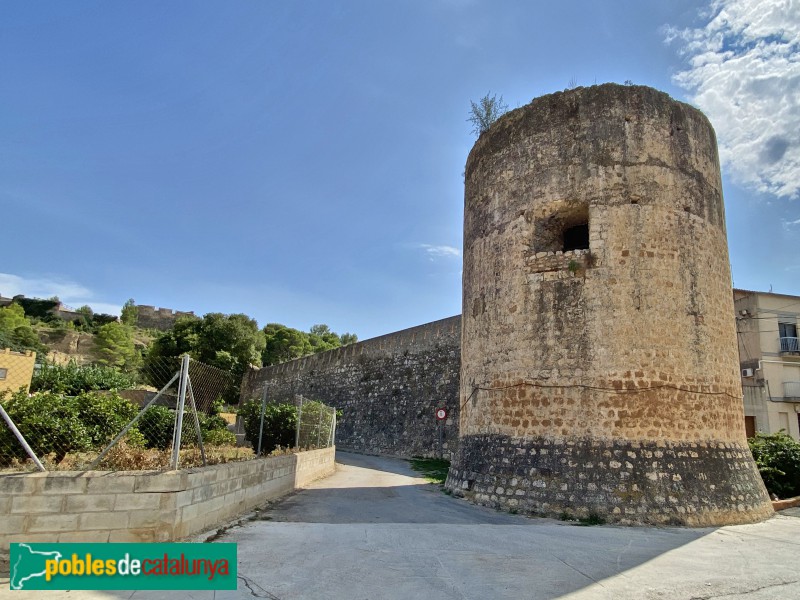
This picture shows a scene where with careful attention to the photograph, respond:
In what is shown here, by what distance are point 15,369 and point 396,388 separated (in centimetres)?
1605

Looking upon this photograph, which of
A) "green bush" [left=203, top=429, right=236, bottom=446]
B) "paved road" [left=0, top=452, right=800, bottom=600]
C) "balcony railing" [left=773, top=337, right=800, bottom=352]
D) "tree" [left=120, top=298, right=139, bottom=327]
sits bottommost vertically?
"paved road" [left=0, top=452, right=800, bottom=600]

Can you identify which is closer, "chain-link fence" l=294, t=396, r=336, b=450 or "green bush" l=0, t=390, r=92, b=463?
"green bush" l=0, t=390, r=92, b=463

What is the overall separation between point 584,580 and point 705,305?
7153 millimetres

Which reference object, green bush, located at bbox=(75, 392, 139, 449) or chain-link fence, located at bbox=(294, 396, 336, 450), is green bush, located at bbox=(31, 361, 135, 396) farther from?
green bush, located at bbox=(75, 392, 139, 449)

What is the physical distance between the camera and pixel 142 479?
18.5 feet

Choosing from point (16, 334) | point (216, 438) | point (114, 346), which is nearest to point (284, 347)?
point (114, 346)

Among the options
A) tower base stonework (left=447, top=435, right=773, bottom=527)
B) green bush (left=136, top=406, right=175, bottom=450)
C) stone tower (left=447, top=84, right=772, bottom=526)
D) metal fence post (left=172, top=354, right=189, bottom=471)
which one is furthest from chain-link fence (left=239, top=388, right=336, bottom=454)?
metal fence post (left=172, top=354, right=189, bottom=471)

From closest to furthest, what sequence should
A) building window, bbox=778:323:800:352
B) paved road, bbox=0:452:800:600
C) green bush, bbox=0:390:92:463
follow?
1. paved road, bbox=0:452:800:600
2. green bush, bbox=0:390:92:463
3. building window, bbox=778:323:800:352

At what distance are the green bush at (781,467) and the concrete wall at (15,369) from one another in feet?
81.9

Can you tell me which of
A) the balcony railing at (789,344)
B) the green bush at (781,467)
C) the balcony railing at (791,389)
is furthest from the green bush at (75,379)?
the balcony railing at (789,344)

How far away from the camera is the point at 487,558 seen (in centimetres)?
619

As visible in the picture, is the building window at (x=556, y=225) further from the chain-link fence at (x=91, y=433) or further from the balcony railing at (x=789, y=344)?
the balcony railing at (x=789, y=344)

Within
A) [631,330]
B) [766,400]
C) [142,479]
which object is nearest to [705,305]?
[631,330]

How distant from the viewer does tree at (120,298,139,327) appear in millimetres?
85000
